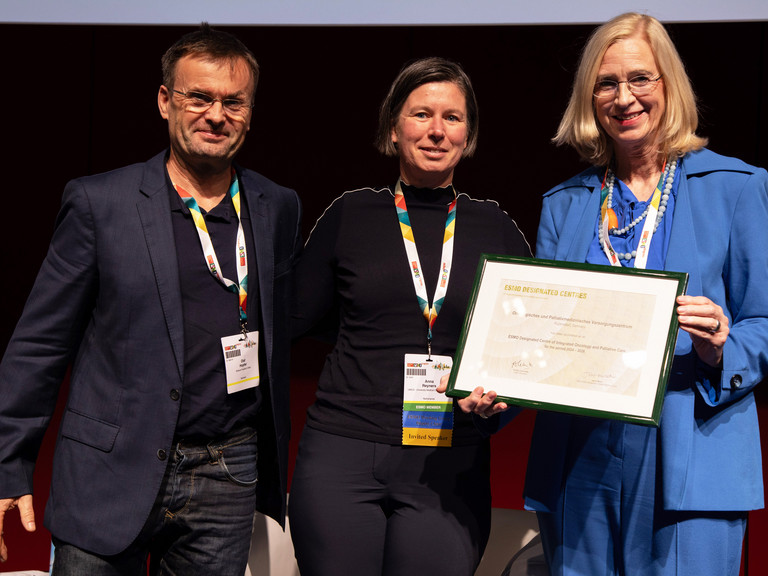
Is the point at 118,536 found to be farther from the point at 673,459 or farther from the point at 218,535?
the point at 673,459

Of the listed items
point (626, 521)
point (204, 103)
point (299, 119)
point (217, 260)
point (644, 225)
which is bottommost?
point (626, 521)

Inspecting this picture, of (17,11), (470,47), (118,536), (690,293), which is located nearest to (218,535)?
(118,536)

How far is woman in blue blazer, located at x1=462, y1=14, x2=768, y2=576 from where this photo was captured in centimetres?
166

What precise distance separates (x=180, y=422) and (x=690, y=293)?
4.11 feet

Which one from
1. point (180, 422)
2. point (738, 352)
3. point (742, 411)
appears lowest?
point (180, 422)

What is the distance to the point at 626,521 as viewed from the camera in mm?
1716

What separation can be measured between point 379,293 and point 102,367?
2.41 ft

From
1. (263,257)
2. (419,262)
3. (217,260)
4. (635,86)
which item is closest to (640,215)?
(635,86)

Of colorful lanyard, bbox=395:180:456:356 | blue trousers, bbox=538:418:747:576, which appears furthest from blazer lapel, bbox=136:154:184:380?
blue trousers, bbox=538:418:747:576

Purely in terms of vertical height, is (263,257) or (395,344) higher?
(263,257)

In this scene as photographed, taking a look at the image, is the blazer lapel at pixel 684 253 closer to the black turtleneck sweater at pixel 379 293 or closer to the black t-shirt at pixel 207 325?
the black turtleneck sweater at pixel 379 293

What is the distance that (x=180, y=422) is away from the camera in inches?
72.2

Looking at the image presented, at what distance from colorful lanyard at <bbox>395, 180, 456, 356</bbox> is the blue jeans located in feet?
1.86

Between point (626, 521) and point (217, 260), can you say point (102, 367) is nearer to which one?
point (217, 260)
